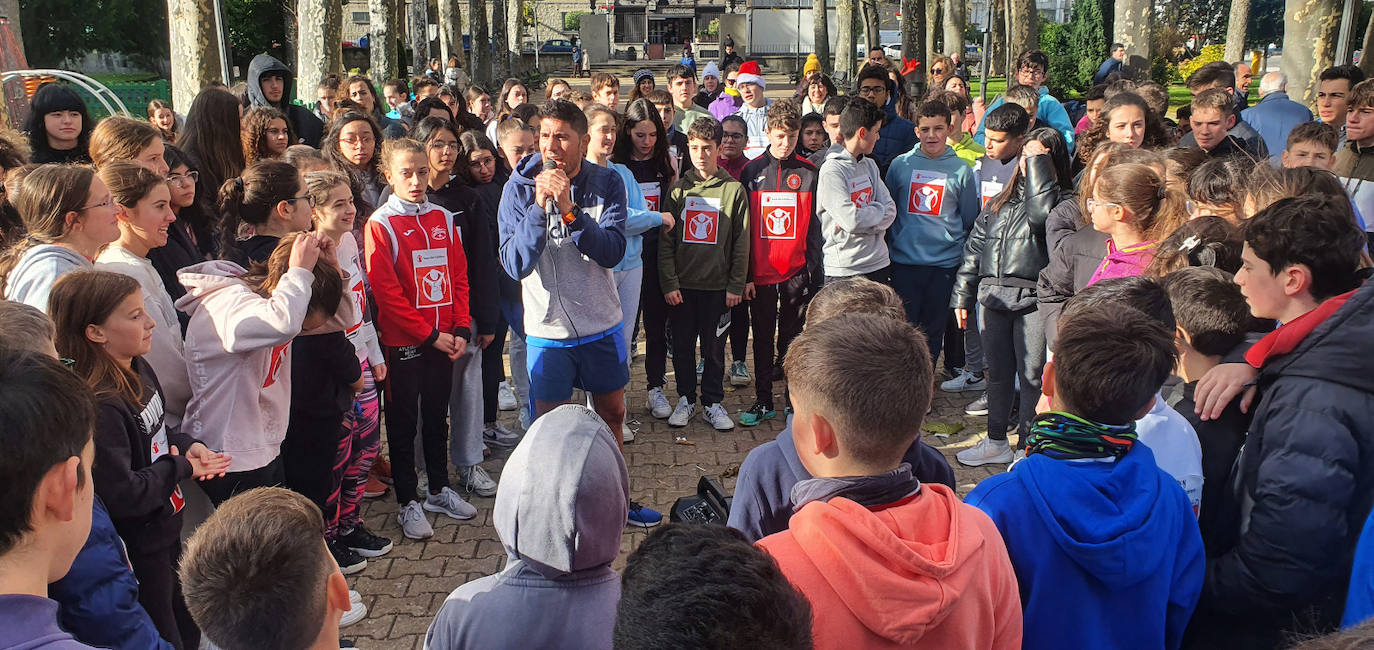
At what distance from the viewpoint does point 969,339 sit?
7.18 meters

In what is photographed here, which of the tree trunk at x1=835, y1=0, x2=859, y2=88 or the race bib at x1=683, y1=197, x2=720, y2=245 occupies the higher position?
the tree trunk at x1=835, y1=0, x2=859, y2=88

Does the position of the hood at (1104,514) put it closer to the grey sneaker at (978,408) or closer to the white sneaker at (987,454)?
the white sneaker at (987,454)

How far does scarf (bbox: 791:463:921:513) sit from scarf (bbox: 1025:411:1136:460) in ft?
1.54

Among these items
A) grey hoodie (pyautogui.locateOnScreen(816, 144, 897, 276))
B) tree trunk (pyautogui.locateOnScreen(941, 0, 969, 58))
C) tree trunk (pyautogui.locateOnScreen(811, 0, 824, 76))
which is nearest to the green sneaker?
grey hoodie (pyautogui.locateOnScreen(816, 144, 897, 276))

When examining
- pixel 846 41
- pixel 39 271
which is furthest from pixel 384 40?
pixel 39 271

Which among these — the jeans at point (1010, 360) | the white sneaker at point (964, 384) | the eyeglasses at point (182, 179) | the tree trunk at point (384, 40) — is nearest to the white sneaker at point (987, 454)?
the jeans at point (1010, 360)

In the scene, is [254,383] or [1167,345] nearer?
[1167,345]

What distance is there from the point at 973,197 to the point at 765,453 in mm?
4594

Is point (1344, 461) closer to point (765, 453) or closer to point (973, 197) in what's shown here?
point (765, 453)

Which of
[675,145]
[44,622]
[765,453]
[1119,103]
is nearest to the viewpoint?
[44,622]

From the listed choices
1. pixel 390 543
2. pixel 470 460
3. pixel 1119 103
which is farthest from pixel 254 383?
pixel 1119 103

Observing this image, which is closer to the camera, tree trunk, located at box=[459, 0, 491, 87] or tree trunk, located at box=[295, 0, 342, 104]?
tree trunk, located at box=[295, 0, 342, 104]

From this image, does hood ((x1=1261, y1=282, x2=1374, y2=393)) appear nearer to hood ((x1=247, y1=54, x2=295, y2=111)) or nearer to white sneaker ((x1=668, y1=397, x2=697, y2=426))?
white sneaker ((x1=668, y1=397, x2=697, y2=426))

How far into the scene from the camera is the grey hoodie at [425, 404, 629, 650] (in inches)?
75.5
